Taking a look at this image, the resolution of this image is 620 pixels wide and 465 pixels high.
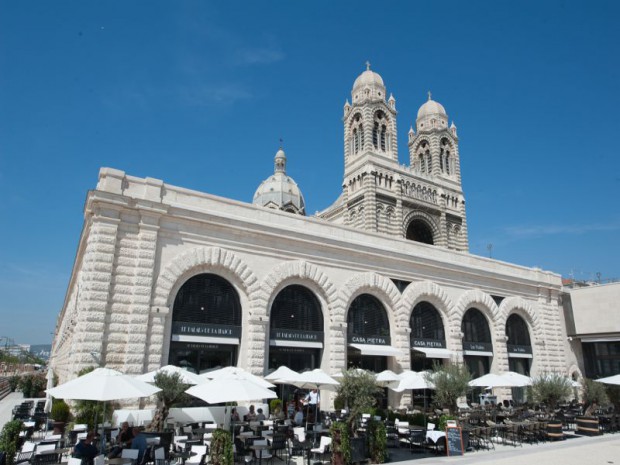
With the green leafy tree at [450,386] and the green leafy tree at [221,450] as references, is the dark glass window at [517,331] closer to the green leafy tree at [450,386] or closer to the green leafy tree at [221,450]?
the green leafy tree at [450,386]

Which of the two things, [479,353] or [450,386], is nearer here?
[450,386]

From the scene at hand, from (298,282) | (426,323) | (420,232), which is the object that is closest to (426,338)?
(426,323)

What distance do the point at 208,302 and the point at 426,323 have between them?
1499cm

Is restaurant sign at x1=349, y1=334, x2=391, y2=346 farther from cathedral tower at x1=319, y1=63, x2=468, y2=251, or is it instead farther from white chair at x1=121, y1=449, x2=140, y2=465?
cathedral tower at x1=319, y1=63, x2=468, y2=251

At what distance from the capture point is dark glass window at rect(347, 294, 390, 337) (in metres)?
26.4

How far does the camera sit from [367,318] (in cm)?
2703

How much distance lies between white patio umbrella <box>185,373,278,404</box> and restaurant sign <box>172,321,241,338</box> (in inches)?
275

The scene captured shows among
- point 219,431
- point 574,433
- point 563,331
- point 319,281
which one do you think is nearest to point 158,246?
point 319,281

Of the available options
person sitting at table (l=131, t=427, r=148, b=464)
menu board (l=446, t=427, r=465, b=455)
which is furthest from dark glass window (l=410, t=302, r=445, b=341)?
person sitting at table (l=131, t=427, r=148, b=464)

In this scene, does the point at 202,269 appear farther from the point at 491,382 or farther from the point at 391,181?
the point at 391,181

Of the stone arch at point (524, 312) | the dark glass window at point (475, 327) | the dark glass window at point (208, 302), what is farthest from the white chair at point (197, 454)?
the stone arch at point (524, 312)

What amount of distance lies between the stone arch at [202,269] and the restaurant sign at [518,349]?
2139cm

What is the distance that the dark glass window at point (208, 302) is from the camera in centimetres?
2111

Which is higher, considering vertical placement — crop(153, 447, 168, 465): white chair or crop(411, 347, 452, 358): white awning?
crop(411, 347, 452, 358): white awning
